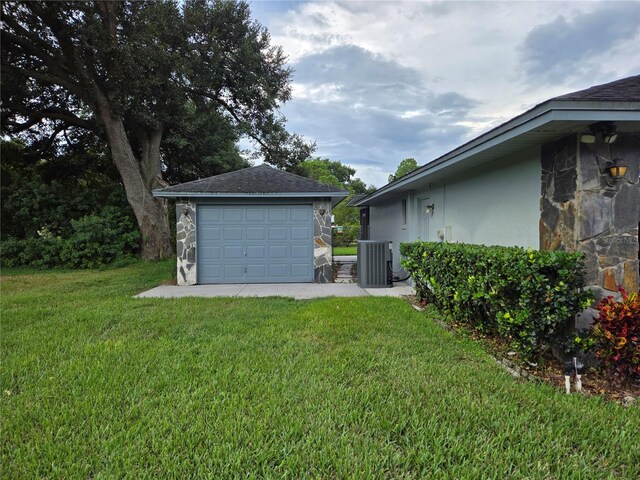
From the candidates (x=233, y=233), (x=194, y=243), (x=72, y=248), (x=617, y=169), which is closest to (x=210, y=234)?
(x=194, y=243)

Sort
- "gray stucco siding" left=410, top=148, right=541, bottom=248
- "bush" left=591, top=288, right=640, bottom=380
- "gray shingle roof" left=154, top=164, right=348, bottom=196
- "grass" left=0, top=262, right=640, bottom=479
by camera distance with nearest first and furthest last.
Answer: "grass" left=0, top=262, right=640, bottom=479, "bush" left=591, top=288, right=640, bottom=380, "gray stucco siding" left=410, top=148, right=541, bottom=248, "gray shingle roof" left=154, top=164, right=348, bottom=196

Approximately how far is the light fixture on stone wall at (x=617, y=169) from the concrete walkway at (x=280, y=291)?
13.7 ft

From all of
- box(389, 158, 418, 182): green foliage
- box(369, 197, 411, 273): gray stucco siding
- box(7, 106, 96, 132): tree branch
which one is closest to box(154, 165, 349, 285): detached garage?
box(369, 197, 411, 273): gray stucco siding

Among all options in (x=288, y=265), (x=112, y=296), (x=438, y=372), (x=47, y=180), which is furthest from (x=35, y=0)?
(x=438, y=372)

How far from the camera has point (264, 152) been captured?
17.5 metres

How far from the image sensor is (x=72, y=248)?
11.5 m

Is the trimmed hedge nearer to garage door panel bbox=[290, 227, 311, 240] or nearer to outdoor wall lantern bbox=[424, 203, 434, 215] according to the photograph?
outdoor wall lantern bbox=[424, 203, 434, 215]

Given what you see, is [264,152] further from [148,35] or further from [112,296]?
[112,296]

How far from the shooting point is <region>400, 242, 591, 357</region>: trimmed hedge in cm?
306

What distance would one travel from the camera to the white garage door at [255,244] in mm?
8766

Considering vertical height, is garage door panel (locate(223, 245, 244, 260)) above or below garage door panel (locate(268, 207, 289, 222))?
below

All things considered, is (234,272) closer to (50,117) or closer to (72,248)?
(72,248)

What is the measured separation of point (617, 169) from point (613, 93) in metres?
0.79

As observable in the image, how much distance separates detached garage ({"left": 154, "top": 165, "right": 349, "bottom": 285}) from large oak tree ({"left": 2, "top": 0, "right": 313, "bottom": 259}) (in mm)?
4990
